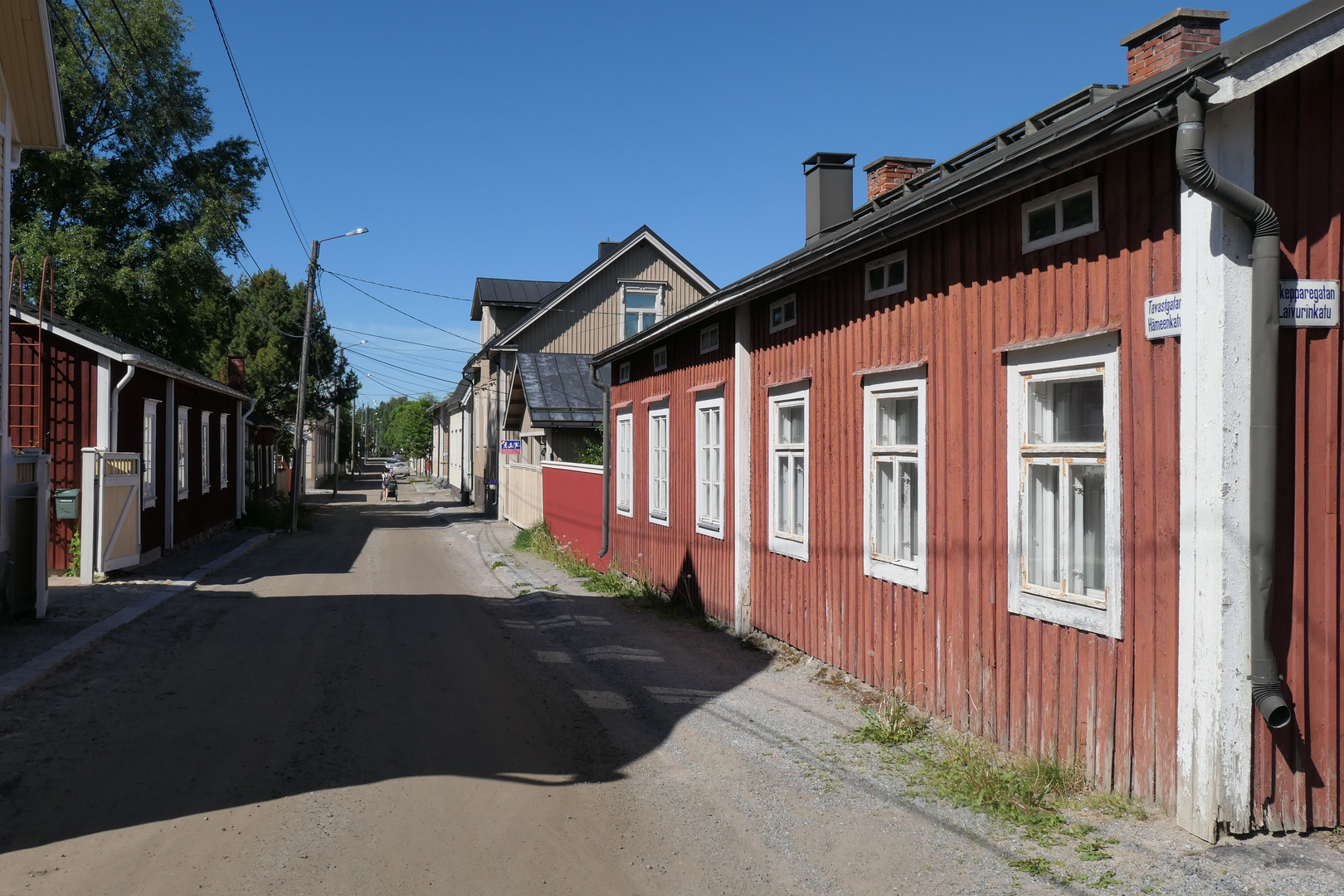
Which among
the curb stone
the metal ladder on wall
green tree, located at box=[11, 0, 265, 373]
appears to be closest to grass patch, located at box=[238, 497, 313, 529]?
green tree, located at box=[11, 0, 265, 373]

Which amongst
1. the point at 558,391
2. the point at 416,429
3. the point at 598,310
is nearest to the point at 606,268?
the point at 598,310

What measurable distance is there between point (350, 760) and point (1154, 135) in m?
5.69

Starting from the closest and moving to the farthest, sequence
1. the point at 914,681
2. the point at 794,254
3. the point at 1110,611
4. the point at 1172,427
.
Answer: the point at 1172,427
the point at 1110,611
the point at 914,681
the point at 794,254

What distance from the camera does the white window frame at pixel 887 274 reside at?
7.22 m

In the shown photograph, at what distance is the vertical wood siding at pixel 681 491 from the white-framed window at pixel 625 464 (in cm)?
16

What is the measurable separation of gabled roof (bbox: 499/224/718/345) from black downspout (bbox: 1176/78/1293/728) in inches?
1071

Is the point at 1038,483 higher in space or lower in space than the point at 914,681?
higher

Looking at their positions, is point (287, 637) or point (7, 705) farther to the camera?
point (287, 637)

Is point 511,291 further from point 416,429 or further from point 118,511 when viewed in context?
point 416,429

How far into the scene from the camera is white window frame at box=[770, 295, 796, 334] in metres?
9.24

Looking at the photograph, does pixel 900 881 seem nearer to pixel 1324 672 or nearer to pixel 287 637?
pixel 1324 672

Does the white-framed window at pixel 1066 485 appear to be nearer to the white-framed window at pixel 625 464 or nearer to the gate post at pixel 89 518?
the white-framed window at pixel 625 464

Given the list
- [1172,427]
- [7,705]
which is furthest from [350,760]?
[1172,427]

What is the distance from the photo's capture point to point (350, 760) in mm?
6004
